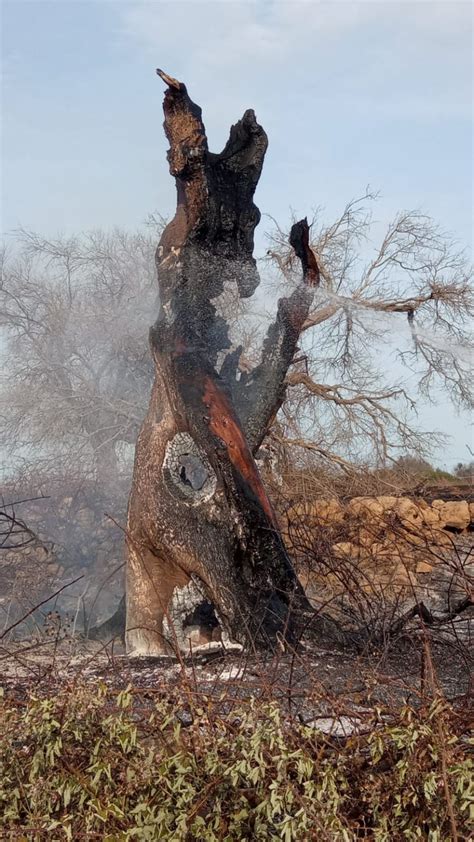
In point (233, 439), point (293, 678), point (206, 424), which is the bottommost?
point (293, 678)

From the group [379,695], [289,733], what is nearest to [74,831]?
[289,733]

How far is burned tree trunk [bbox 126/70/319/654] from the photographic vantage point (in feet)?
18.5

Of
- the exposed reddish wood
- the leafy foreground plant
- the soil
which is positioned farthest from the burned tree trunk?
the leafy foreground plant

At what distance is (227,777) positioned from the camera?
3166 mm

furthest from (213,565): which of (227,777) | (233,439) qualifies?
(227,777)

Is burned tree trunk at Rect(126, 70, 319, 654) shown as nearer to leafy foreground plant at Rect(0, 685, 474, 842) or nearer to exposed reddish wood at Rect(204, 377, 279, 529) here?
exposed reddish wood at Rect(204, 377, 279, 529)

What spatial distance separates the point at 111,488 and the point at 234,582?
602cm

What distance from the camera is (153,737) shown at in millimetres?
3490

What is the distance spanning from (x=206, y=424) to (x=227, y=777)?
119 inches

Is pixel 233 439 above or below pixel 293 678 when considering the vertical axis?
above

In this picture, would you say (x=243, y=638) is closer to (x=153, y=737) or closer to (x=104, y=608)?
(x=153, y=737)

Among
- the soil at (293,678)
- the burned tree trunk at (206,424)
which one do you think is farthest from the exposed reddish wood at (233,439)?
the soil at (293,678)

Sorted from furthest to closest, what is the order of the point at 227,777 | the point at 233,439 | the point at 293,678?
the point at 233,439, the point at 293,678, the point at 227,777

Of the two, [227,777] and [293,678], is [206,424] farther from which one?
[227,777]
